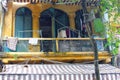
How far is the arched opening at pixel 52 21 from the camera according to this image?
16750 millimetres

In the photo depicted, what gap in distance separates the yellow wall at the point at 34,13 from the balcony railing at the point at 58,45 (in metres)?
1.14

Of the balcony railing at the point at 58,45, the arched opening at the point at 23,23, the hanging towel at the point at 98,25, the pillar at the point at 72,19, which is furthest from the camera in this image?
the pillar at the point at 72,19

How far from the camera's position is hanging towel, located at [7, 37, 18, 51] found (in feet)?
49.1

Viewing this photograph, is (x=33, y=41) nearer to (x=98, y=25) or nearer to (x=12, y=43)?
(x=12, y=43)

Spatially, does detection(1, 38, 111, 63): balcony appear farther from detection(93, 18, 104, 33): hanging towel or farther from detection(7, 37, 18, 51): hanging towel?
detection(93, 18, 104, 33): hanging towel

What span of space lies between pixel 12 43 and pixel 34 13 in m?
2.64

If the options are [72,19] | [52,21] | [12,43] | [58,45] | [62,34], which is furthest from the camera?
[72,19]

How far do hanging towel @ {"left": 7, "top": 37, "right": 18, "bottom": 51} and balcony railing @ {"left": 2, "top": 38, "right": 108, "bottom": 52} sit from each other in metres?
0.21

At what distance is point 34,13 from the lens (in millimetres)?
16875

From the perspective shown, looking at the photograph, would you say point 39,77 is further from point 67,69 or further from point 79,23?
point 79,23

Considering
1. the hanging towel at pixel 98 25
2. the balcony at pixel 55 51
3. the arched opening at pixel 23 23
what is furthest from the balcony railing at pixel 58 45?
the arched opening at pixel 23 23

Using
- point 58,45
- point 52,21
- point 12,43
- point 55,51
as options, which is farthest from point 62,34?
point 12,43

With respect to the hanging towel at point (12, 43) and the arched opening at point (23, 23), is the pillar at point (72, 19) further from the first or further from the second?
the hanging towel at point (12, 43)

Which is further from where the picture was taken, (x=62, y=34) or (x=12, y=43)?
(x=62, y=34)
